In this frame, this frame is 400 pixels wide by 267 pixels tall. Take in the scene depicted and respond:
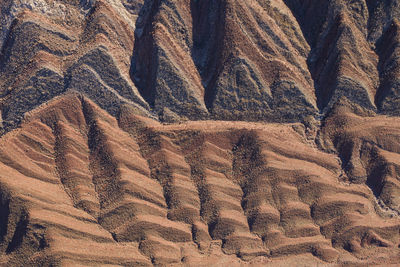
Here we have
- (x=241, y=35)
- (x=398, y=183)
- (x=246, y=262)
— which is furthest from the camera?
(x=241, y=35)

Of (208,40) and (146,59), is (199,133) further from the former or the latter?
(208,40)

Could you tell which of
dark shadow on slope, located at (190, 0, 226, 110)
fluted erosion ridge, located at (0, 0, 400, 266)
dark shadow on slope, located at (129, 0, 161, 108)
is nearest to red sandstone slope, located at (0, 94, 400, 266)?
fluted erosion ridge, located at (0, 0, 400, 266)

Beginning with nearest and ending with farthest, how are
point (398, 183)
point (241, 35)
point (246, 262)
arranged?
point (246, 262) < point (398, 183) < point (241, 35)

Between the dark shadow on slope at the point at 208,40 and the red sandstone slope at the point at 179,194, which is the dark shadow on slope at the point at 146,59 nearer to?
the red sandstone slope at the point at 179,194

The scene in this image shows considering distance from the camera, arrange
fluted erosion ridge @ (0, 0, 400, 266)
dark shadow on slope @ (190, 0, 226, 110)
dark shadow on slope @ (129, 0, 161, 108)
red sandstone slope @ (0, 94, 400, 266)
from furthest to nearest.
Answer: dark shadow on slope @ (190, 0, 226, 110), dark shadow on slope @ (129, 0, 161, 108), fluted erosion ridge @ (0, 0, 400, 266), red sandstone slope @ (0, 94, 400, 266)

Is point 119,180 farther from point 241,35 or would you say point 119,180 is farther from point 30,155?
point 241,35

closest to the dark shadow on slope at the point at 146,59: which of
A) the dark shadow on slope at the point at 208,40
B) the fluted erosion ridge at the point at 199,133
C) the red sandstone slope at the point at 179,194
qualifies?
the fluted erosion ridge at the point at 199,133

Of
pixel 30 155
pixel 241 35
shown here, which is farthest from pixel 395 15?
pixel 30 155

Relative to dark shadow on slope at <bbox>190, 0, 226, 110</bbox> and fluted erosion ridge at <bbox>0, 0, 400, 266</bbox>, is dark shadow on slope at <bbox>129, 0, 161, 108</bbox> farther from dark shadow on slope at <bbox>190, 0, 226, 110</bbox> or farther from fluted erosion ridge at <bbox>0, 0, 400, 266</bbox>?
dark shadow on slope at <bbox>190, 0, 226, 110</bbox>

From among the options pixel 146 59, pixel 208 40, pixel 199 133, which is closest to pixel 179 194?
pixel 199 133
